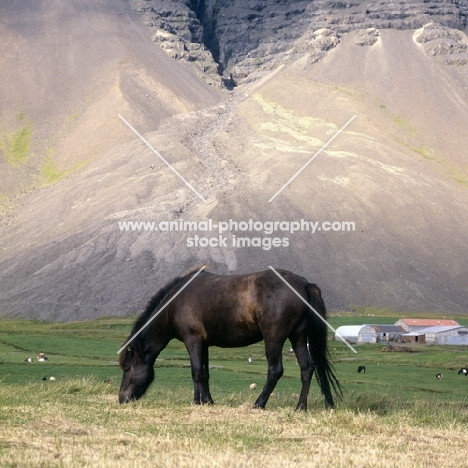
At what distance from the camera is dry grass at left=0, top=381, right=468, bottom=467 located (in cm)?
1106

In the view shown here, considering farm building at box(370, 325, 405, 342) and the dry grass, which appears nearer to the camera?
the dry grass

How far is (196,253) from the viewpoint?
12319 cm

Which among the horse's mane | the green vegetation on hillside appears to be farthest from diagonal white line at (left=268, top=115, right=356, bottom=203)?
the horse's mane

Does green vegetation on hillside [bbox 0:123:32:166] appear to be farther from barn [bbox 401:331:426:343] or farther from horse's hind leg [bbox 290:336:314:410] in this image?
horse's hind leg [bbox 290:336:314:410]

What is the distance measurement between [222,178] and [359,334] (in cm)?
6462

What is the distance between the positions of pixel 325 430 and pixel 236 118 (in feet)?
535

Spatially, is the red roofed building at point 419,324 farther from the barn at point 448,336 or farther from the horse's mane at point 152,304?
the horse's mane at point 152,304

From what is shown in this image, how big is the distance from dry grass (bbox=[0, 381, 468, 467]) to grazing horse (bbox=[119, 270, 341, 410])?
0.88 meters

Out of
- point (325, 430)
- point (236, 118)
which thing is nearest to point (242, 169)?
point (236, 118)

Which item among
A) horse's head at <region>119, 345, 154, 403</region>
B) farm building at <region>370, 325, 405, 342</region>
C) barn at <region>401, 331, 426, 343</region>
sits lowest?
barn at <region>401, 331, 426, 343</region>

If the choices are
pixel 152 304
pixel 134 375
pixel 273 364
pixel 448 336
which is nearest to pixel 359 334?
pixel 448 336

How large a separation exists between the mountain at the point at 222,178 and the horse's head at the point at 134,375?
9052cm

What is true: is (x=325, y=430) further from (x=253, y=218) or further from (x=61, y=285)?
(x=253, y=218)

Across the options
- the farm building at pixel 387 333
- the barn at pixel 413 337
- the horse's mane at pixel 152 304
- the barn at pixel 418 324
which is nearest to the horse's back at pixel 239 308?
the horse's mane at pixel 152 304
